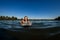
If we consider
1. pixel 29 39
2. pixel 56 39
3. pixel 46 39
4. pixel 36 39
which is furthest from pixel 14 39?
pixel 56 39

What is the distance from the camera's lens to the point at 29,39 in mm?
6539

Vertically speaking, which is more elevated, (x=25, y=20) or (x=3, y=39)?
(x=25, y=20)

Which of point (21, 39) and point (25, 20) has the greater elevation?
point (25, 20)

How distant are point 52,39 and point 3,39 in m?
2.74

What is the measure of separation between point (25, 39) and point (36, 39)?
24.6 inches

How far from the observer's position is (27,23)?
44.5 feet

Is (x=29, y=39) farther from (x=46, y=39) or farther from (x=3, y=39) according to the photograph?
(x=3, y=39)

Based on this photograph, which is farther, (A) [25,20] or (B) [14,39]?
(A) [25,20]

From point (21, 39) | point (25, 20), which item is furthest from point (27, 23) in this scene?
point (21, 39)

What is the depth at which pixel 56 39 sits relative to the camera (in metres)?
6.48

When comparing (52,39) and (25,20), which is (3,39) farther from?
(25,20)

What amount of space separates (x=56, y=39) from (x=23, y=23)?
747 centimetres

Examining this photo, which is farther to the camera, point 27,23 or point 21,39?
point 27,23

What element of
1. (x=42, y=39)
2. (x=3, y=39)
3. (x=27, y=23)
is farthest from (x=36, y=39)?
(x=27, y=23)
